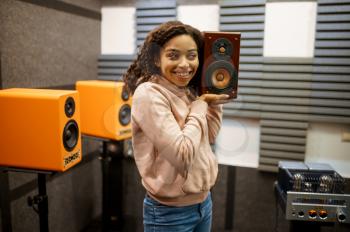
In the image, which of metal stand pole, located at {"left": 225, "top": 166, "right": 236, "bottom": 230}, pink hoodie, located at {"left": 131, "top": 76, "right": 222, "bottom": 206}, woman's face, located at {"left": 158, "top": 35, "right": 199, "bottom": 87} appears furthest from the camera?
metal stand pole, located at {"left": 225, "top": 166, "right": 236, "bottom": 230}

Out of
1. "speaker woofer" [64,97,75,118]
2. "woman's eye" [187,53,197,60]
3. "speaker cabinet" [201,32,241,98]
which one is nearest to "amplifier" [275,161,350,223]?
"speaker cabinet" [201,32,241,98]

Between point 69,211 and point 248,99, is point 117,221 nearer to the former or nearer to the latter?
point 69,211

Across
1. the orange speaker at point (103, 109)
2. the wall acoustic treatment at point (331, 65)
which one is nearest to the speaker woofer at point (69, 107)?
the orange speaker at point (103, 109)

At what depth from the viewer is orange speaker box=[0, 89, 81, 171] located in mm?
1432

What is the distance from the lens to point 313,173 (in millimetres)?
1828

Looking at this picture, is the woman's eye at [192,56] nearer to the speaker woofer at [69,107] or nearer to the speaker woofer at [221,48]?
the speaker woofer at [221,48]

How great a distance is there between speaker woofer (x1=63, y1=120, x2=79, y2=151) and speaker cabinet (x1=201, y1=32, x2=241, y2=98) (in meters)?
0.76

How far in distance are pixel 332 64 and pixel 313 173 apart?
0.88 m

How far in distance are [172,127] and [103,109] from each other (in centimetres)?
121

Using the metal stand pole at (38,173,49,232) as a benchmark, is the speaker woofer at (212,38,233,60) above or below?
above

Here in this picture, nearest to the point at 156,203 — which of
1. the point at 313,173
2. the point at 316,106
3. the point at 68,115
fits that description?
the point at 68,115

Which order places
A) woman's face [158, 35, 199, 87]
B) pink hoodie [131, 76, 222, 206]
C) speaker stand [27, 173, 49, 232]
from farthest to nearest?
speaker stand [27, 173, 49, 232] → woman's face [158, 35, 199, 87] → pink hoodie [131, 76, 222, 206]

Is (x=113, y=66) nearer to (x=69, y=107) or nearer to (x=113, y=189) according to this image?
(x=113, y=189)

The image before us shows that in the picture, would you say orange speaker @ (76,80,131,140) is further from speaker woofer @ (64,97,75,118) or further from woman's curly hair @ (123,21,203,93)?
woman's curly hair @ (123,21,203,93)
